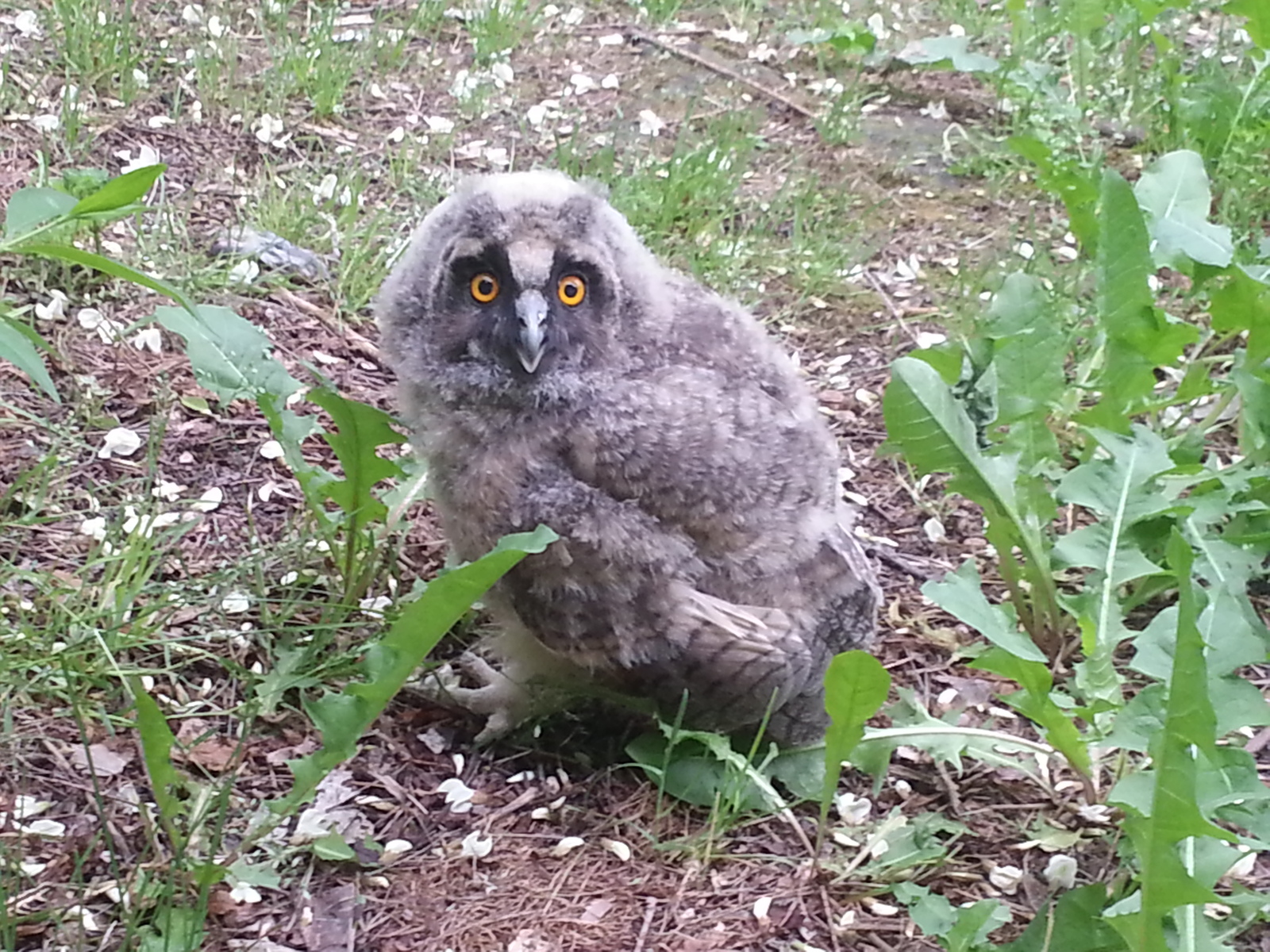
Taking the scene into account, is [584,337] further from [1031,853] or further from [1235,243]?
[1235,243]

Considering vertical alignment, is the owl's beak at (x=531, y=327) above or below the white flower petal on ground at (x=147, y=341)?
above

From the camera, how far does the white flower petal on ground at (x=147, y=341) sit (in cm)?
347

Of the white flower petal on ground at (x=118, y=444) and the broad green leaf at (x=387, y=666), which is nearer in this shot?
the broad green leaf at (x=387, y=666)

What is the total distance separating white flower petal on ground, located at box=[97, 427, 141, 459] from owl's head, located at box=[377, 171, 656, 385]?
81 centimetres

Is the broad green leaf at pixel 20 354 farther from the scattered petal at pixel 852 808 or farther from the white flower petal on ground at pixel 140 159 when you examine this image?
the white flower petal on ground at pixel 140 159

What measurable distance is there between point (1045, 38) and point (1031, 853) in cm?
448

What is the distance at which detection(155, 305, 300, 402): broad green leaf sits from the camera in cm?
263

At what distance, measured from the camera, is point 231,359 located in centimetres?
270

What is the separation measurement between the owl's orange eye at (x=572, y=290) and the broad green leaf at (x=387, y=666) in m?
0.73

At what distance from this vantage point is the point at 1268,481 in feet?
10.0

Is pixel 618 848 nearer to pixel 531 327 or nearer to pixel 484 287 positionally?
pixel 531 327

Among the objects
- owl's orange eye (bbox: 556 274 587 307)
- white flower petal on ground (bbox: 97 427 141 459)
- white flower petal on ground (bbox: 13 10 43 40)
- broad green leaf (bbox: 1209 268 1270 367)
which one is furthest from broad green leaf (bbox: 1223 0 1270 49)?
white flower petal on ground (bbox: 13 10 43 40)

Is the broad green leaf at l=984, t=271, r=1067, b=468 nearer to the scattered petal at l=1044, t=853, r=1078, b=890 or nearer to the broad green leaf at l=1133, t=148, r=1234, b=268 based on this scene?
the broad green leaf at l=1133, t=148, r=1234, b=268

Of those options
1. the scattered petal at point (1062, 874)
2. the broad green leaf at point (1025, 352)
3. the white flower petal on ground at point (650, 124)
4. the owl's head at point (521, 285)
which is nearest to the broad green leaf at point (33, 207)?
the owl's head at point (521, 285)
